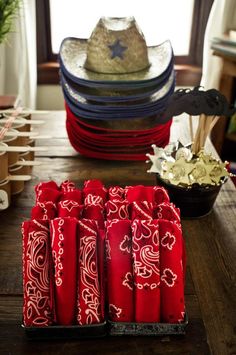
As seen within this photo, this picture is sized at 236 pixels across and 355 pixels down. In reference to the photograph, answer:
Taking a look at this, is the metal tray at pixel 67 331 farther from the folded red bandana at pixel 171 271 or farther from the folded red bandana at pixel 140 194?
the folded red bandana at pixel 140 194

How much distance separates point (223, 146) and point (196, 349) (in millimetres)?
1587

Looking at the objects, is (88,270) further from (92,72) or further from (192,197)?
(92,72)

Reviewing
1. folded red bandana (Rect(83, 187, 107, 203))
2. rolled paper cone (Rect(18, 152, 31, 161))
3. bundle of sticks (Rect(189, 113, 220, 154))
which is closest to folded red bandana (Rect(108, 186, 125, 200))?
folded red bandana (Rect(83, 187, 107, 203))

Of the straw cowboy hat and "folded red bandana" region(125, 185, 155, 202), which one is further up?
the straw cowboy hat

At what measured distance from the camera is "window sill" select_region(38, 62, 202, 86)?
2.10 m

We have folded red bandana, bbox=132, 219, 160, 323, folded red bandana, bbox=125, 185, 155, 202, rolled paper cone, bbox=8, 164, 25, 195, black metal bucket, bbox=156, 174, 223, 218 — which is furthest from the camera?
rolled paper cone, bbox=8, 164, 25, 195

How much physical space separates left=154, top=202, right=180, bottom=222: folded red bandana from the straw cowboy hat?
22.4 inches

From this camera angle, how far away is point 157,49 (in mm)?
1283

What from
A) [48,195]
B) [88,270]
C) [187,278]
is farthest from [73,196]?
[187,278]

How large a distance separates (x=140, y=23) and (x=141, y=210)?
175cm

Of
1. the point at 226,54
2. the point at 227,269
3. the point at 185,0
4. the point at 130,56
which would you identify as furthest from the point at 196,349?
the point at 185,0

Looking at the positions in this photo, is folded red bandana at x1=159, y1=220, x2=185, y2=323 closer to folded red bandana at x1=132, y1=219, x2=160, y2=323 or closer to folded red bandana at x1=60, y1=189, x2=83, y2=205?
folded red bandana at x1=132, y1=219, x2=160, y2=323

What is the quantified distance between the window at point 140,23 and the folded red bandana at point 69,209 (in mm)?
1623

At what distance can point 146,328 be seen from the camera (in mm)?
559
